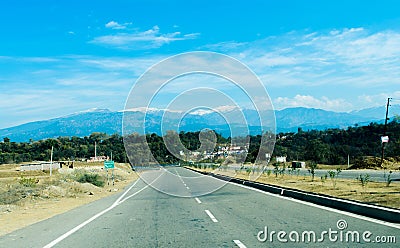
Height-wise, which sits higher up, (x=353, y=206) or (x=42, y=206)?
(x=353, y=206)

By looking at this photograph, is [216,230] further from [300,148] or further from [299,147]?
[299,147]

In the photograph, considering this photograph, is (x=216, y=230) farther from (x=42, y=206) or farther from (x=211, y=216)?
(x=42, y=206)

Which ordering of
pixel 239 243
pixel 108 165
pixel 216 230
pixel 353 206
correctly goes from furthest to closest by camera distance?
pixel 108 165 → pixel 353 206 → pixel 216 230 → pixel 239 243

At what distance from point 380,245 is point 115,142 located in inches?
5006

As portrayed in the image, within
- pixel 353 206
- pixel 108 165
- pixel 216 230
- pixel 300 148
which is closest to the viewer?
pixel 216 230

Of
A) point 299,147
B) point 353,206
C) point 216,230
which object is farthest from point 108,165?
point 299,147

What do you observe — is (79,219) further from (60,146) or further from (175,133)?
(60,146)

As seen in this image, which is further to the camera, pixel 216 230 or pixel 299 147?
pixel 299 147

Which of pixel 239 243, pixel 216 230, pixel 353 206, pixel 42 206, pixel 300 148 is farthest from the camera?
pixel 300 148

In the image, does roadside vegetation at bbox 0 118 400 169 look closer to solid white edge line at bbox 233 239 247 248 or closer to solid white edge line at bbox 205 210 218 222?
solid white edge line at bbox 205 210 218 222

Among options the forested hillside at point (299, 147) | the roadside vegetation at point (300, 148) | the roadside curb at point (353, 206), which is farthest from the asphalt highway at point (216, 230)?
the forested hillside at point (299, 147)

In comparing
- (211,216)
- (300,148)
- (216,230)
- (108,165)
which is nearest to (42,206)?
(211,216)

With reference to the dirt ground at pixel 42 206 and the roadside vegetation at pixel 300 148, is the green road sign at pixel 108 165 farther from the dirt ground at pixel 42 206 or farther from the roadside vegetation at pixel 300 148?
the roadside vegetation at pixel 300 148

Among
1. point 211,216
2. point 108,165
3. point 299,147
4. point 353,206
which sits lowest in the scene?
point 211,216
